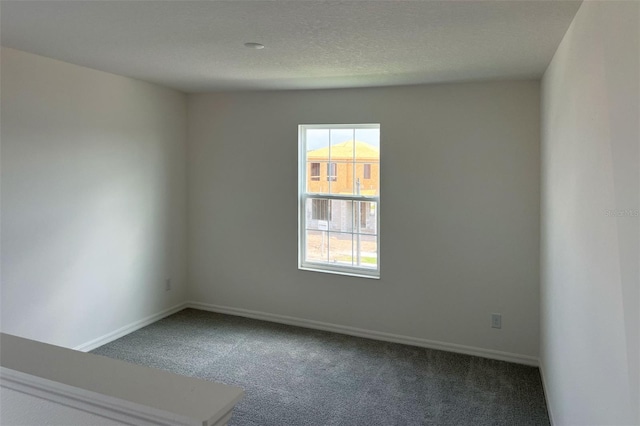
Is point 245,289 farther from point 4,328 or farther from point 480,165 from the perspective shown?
point 480,165

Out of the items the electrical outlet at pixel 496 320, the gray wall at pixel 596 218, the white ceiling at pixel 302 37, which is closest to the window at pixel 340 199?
the white ceiling at pixel 302 37

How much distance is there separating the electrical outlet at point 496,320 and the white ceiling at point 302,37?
6.29ft

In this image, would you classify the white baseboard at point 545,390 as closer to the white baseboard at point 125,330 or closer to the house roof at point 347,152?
the house roof at point 347,152

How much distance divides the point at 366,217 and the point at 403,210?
0.40 metres

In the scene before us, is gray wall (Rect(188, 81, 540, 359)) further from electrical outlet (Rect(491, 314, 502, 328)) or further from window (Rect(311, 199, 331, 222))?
window (Rect(311, 199, 331, 222))

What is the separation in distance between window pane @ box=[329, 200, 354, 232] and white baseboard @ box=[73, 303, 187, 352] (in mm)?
1895

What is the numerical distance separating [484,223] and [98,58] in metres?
3.22

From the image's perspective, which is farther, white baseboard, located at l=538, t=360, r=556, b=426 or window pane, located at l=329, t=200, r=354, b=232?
window pane, located at l=329, t=200, r=354, b=232

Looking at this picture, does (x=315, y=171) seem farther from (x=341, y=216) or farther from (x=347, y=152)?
(x=341, y=216)

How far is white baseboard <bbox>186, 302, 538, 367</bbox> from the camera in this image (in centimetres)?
375

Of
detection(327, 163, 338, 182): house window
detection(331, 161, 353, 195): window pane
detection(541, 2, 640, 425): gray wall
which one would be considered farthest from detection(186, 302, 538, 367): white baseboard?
detection(327, 163, 338, 182): house window

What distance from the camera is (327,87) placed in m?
4.18

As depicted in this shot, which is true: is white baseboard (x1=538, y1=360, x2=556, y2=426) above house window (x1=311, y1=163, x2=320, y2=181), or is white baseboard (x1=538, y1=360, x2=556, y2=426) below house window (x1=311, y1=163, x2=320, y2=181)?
below

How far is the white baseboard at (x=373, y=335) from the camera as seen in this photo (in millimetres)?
3750
